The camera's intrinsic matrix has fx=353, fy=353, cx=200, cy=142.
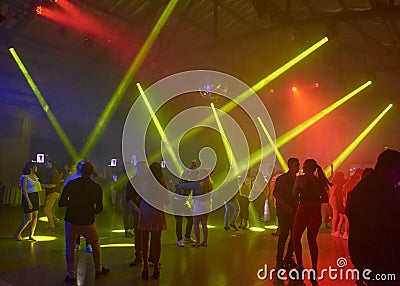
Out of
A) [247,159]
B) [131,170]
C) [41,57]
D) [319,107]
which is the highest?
[41,57]

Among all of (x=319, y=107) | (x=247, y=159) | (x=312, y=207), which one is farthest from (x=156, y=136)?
(x=312, y=207)

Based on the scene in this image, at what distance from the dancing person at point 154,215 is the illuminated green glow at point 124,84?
531 centimetres

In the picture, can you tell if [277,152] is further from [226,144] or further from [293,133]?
[226,144]

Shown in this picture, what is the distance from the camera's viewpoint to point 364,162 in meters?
13.1

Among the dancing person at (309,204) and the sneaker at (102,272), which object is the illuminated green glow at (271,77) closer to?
the dancing person at (309,204)

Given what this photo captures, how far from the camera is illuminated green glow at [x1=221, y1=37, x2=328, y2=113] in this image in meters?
9.98

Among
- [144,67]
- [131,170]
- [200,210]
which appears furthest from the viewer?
[144,67]

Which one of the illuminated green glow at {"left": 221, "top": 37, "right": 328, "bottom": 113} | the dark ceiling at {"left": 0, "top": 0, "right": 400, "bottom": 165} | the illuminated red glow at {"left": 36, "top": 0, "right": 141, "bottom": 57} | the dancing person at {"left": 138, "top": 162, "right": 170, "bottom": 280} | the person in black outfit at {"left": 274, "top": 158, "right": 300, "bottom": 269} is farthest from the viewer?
the illuminated green glow at {"left": 221, "top": 37, "right": 328, "bottom": 113}

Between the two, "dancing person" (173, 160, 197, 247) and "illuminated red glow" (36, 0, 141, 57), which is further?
"illuminated red glow" (36, 0, 141, 57)

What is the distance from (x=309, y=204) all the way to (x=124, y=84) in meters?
8.92

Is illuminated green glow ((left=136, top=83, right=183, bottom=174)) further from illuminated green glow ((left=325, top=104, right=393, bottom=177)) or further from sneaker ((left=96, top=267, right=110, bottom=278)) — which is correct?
sneaker ((left=96, top=267, right=110, bottom=278))

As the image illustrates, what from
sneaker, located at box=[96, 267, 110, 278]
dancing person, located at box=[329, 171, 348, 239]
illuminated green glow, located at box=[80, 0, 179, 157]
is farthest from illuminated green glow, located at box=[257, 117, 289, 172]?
sneaker, located at box=[96, 267, 110, 278]

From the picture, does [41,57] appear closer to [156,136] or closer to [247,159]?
[156,136]

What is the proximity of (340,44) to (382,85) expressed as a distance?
2940 millimetres
